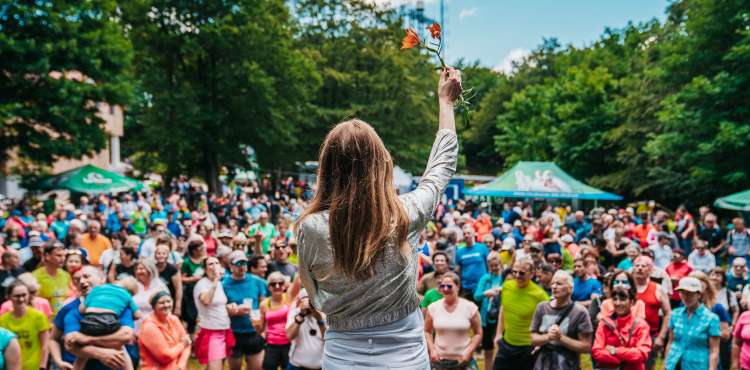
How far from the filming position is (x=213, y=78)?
100 ft

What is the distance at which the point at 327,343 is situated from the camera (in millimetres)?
1912

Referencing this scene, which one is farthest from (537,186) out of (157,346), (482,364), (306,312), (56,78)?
(306,312)

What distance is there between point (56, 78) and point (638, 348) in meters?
23.5

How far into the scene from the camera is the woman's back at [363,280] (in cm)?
178

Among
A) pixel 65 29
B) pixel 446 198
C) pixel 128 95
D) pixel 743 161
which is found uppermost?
pixel 65 29

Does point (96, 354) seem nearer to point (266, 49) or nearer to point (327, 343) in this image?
point (327, 343)

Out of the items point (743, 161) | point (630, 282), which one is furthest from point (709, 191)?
point (630, 282)

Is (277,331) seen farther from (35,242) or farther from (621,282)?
(35,242)

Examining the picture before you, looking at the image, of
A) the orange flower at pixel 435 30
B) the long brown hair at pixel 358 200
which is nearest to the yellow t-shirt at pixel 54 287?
the long brown hair at pixel 358 200

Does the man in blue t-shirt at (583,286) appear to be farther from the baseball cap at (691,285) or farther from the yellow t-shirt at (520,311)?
the baseball cap at (691,285)

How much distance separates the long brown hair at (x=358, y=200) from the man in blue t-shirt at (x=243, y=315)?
5706 millimetres

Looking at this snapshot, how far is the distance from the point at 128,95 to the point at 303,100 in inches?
369

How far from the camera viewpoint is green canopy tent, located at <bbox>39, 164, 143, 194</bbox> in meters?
21.9

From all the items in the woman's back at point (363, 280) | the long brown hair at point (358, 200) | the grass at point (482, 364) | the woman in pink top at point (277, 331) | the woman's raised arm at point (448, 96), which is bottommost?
the grass at point (482, 364)
